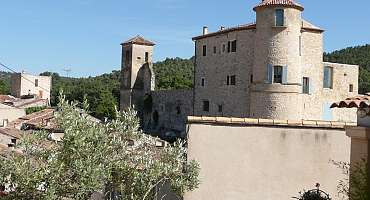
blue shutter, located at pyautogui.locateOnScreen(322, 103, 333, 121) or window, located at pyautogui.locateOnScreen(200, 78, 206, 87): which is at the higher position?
window, located at pyautogui.locateOnScreen(200, 78, 206, 87)

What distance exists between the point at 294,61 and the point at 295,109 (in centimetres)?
327

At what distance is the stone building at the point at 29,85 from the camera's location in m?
95.2

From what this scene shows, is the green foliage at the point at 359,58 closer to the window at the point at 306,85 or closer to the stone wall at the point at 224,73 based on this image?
the stone wall at the point at 224,73

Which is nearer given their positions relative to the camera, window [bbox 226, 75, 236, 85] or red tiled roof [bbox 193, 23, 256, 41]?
red tiled roof [bbox 193, 23, 256, 41]

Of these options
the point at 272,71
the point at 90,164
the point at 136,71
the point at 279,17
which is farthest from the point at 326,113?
the point at 90,164

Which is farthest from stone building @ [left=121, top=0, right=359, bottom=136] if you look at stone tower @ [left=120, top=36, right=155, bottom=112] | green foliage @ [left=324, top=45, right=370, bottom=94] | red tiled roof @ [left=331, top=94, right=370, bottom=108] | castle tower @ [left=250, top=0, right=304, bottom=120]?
green foliage @ [left=324, top=45, right=370, bottom=94]

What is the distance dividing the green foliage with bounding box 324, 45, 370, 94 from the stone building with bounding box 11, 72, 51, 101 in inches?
2020

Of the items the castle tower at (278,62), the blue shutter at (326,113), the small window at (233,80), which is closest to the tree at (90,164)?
the castle tower at (278,62)

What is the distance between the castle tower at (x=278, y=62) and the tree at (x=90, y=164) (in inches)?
1057

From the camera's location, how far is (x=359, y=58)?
81688 millimetres

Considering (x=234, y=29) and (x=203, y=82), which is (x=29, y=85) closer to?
(x=203, y=82)

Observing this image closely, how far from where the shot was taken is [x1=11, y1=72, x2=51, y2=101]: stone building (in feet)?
313

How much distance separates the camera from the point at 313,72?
123 feet

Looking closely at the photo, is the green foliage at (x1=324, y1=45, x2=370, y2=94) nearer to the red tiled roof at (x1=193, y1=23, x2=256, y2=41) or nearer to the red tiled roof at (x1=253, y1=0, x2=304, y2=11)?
the red tiled roof at (x1=193, y1=23, x2=256, y2=41)
